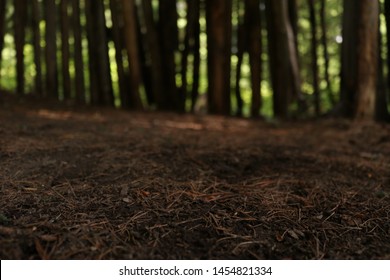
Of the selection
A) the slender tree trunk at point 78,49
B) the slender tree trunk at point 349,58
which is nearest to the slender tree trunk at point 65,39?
the slender tree trunk at point 78,49

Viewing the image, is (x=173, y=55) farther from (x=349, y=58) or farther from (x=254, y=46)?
(x=349, y=58)

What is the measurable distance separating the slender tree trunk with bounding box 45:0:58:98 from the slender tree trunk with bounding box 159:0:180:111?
1.79 metres

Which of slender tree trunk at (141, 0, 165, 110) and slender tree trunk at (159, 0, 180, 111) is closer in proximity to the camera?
slender tree trunk at (141, 0, 165, 110)

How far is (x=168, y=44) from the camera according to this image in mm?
7535

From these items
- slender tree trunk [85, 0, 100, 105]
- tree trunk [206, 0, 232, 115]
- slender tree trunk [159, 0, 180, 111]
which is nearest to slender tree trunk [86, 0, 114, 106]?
slender tree trunk [85, 0, 100, 105]

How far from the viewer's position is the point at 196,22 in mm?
7594

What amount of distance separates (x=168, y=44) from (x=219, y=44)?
0.98 metres

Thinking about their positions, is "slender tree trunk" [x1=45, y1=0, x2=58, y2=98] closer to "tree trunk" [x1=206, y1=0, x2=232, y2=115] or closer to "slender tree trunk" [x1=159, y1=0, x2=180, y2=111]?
"slender tree trunk" [x1=159, y1=0, x2=180, y2=111]

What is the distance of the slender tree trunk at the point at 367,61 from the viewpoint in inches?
216

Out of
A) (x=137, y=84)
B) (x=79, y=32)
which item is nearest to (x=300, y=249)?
(x=137, y=84)

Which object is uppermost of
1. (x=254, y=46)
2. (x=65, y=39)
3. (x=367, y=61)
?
(x=65, y=39)

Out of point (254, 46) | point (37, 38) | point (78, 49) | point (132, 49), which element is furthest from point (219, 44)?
point (37, 38)

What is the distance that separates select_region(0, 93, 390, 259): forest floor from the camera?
74.6 inches
